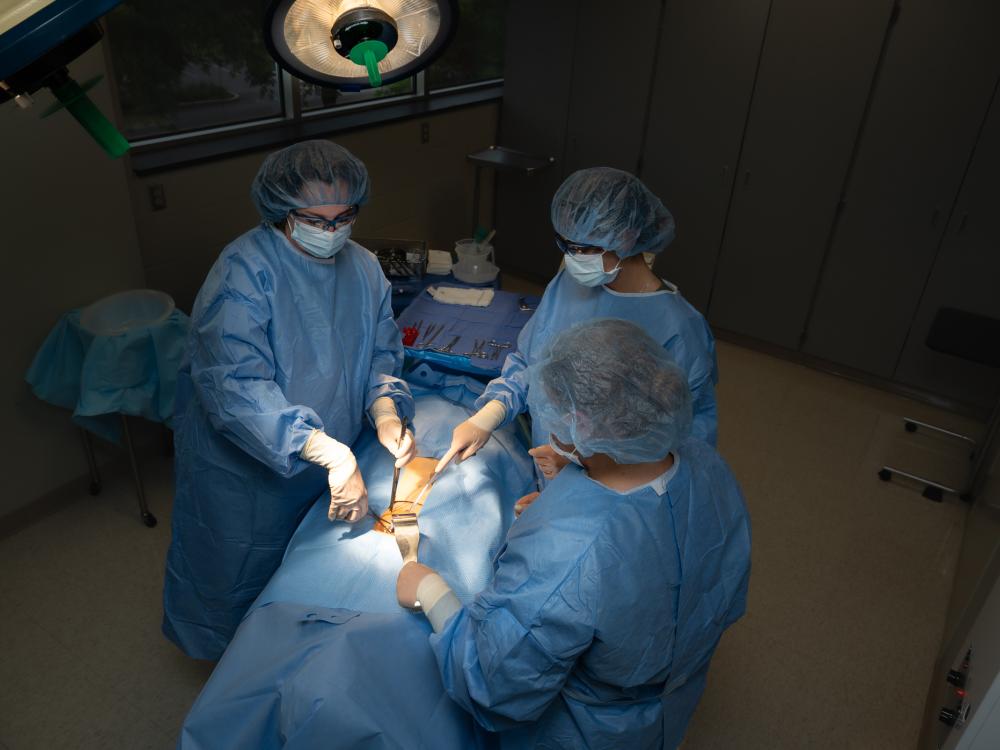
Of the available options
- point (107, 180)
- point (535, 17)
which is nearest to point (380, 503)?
point (107, 180)

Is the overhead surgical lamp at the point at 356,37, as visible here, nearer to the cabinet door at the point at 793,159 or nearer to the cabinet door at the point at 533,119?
the cabinet door at the point at 793,159

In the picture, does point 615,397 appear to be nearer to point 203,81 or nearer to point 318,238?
point 318,238

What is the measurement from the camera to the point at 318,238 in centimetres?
170

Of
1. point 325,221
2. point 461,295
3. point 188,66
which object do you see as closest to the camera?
point 325,221

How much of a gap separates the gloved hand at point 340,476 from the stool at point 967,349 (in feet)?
8.03

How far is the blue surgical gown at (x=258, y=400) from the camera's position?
161 centimetres

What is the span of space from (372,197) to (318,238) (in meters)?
2.13

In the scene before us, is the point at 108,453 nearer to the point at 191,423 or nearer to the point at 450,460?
the point at 191,423

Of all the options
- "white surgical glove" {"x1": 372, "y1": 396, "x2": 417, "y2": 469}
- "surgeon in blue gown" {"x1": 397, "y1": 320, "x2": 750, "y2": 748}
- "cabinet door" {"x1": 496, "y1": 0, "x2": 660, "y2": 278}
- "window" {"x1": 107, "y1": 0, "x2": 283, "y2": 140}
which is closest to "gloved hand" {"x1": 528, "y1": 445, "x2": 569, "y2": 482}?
"surgeon in blue gown" {"x1": 397, "y1": 320, "x2": 750, "y2": 748}

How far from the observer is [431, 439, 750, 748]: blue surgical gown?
1072 mm

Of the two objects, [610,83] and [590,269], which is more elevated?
[610,83]

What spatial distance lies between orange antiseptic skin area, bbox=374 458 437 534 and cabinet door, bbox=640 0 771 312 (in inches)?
103

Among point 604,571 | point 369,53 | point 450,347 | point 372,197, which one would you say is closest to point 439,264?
point 450,347

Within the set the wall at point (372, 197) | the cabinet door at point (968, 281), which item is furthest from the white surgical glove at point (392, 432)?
the cabinet door at point (968, 281)
